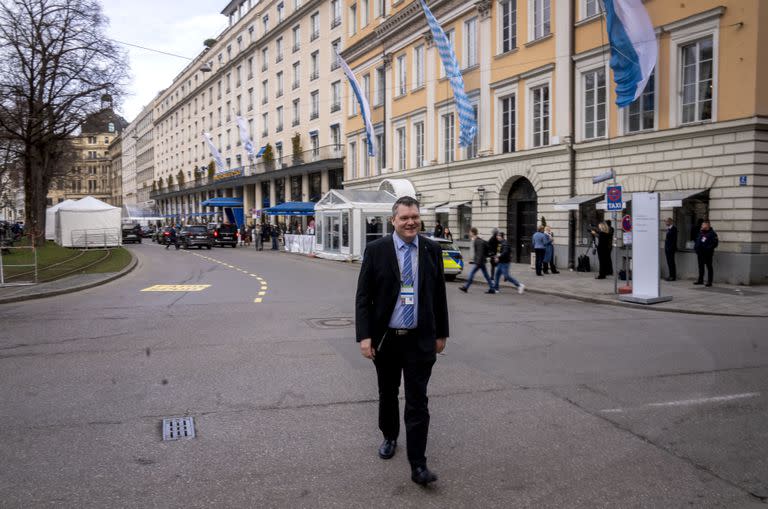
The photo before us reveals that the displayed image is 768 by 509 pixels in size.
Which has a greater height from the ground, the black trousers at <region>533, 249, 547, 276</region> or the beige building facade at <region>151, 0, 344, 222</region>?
the beige building facade at <region>151, 0, 344, 222</region>

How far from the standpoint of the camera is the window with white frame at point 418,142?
3247 centimetres

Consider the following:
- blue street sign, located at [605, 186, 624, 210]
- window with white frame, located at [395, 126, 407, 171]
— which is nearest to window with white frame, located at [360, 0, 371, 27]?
window with white frame, located at [395, 126, 407, 171]

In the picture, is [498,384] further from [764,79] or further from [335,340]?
[764,79]

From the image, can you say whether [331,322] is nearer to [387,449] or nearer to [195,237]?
[387,449]

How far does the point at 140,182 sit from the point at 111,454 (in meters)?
122

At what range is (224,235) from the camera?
44719mm

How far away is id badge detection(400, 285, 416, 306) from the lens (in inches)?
168

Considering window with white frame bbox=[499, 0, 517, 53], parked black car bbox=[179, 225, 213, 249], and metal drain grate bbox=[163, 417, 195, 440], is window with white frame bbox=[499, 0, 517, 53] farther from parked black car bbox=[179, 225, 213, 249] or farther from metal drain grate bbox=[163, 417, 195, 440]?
parked black car bbox=[179, 225, 213, 249]

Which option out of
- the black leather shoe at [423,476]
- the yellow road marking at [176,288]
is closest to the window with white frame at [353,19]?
the yellow road marking at [176,288]

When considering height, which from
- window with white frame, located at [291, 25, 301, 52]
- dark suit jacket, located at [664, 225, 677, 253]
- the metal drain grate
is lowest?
the metal drain grate

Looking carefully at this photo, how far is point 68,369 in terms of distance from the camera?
287 inches

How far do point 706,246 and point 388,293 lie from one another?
14612 millimetres

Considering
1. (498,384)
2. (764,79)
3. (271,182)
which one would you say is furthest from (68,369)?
→ (271,182)

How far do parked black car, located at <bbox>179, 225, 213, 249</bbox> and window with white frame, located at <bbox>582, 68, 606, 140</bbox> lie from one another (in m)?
27.8
